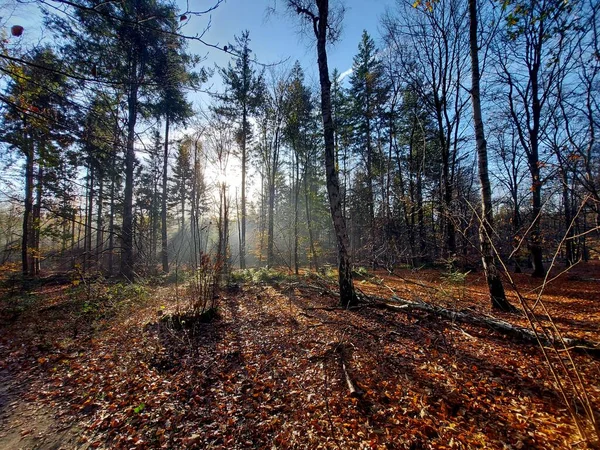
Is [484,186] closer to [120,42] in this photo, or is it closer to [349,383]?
[349,383]

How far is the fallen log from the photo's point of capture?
3.37 metres

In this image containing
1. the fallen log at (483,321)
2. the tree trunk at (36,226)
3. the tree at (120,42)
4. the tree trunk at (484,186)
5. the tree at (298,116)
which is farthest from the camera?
the tree at (298,116)

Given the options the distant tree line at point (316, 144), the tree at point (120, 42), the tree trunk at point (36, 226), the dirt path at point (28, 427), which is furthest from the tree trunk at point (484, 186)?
the tree trunk at point (36, 226)

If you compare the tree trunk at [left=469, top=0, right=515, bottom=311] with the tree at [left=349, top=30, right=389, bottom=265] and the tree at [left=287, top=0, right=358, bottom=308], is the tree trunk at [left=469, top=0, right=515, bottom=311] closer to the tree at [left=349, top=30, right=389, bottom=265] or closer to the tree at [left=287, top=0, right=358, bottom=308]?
the tree at [left=287, top=0, right=358, bottom=308]

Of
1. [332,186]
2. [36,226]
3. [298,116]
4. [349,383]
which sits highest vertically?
[298,116]

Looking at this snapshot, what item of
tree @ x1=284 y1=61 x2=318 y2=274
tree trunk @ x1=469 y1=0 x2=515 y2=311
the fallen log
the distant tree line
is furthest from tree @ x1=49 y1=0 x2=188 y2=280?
tree @ x1=284 y1=61 x2=318 y2=274

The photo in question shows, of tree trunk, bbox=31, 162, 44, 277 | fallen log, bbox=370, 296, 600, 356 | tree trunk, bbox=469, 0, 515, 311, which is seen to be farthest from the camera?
tree trunk, bbox=31, 162, 44, 277

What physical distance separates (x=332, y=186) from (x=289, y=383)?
4267 mm

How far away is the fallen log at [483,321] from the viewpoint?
3.37 meters

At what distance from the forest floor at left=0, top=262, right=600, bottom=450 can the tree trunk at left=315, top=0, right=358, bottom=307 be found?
23.0 inches

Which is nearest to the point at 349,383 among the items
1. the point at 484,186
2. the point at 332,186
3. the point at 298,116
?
the point at 332,186

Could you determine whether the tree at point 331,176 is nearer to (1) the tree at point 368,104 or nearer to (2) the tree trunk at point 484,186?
(2) the tree trunk at point 484,186

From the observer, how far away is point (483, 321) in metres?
4.35

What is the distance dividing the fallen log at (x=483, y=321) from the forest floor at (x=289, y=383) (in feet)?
0.36
